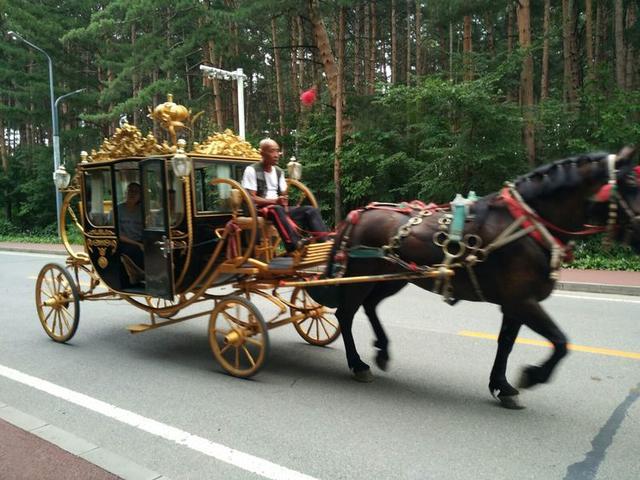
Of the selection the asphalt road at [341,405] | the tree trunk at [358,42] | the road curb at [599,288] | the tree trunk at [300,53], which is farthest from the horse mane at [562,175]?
the tree trunk at [358,42]

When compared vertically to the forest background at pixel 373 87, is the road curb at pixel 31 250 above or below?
below

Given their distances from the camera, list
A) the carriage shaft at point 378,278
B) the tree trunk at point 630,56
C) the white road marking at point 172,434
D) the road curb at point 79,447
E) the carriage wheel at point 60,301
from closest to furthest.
A: the road curb at point 79,447
the white road marking at point 172,434
the carriage shaft at point 378,278
the carriage wheel at point 60,301
the tree trunk at point 630,56

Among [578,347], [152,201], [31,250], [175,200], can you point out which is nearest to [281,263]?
[175,200]

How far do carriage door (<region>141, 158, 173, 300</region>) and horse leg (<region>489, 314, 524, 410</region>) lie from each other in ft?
11.1

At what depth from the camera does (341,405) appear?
4480mm

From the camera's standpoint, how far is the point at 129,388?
5027mm

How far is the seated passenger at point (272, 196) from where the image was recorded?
530 cm

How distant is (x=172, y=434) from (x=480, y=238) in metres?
2.79

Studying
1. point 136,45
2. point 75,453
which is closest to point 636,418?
point 75,453

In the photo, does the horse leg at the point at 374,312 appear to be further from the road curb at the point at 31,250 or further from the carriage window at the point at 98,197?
the road curb at the point at 31,250

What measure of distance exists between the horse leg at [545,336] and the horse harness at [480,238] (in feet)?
0.98

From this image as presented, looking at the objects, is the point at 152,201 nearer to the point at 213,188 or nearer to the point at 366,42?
the point at 213,188

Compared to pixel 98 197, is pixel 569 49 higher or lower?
higher

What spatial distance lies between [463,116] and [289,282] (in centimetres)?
958
